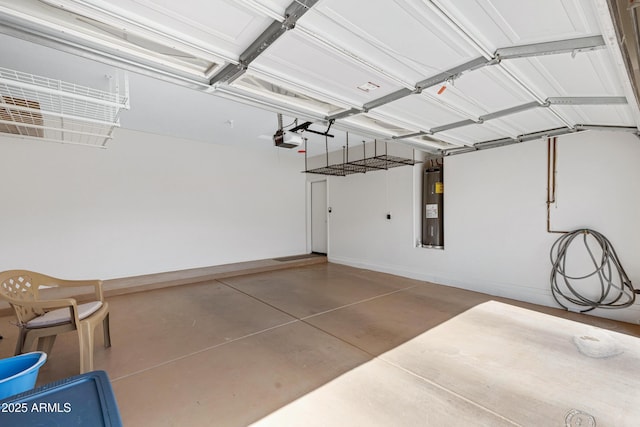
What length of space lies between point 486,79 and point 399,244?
3645 mm

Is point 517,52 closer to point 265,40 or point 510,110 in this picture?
point 510,110

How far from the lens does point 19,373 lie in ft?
3.46

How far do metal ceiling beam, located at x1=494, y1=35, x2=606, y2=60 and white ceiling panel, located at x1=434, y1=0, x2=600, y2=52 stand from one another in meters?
0.04

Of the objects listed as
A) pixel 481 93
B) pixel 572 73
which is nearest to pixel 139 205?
pixel 481 93

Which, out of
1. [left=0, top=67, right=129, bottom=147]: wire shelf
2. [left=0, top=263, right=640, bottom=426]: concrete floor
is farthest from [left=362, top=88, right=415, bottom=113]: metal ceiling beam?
[left=0, top=263, right=640, bottom=426]: concrete floor

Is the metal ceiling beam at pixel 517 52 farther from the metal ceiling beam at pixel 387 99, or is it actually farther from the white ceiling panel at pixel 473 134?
the white ceiling panel at pixel 473 134

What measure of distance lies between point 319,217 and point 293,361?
5.20 m

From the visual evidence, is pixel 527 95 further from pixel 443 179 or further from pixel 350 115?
pixel 443 179

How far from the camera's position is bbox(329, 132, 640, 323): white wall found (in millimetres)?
3303

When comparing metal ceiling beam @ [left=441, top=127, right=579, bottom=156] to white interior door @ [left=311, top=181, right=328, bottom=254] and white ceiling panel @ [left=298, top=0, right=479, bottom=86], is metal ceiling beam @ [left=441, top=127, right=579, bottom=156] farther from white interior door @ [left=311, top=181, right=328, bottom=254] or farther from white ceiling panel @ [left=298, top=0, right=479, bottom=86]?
white interior door @ [left=311, top=181, right=328, bottom=254]

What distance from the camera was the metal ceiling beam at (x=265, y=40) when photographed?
151cm

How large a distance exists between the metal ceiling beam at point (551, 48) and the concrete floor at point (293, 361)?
230 centimetres

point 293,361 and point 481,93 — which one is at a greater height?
point 481,93

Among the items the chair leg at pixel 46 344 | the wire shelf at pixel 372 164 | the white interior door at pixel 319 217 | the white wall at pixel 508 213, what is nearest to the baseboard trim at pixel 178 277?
the white interior door at pixel 319 217
